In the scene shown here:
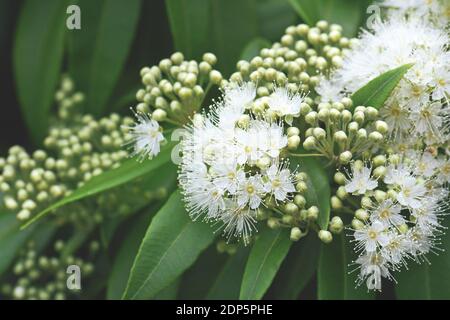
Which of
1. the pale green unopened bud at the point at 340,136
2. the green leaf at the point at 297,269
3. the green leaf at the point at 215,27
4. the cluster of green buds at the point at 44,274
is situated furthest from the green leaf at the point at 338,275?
the cluster of green buds at the point at 44,274

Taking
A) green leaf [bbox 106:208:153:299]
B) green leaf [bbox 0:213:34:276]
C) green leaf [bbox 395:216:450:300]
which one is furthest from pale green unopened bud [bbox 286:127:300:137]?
green leaf [bbox 0:213:34:276]

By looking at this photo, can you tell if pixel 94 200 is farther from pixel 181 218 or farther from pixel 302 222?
pixel 302 222

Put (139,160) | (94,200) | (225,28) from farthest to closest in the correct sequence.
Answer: (225,28)
(94,200)
(139,160)

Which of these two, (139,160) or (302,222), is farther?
(139,160)

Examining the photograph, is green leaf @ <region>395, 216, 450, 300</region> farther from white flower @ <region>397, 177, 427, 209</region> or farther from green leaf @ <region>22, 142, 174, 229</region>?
green leaf @ <region>22, 142, 174, 229</region>

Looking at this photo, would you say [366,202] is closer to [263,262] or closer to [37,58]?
[263,262]

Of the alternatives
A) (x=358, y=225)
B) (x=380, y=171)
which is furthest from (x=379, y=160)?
(x=358, y=225)
